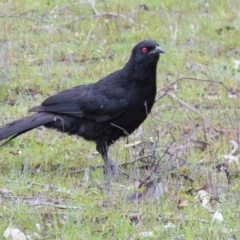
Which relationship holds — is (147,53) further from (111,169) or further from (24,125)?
(24,125)

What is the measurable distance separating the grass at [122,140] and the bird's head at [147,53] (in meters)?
0.71

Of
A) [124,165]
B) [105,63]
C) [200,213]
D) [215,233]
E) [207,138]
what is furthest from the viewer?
[105,63]

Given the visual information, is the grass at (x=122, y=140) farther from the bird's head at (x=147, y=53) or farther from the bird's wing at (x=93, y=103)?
the bird's head at (x=147, y=53)

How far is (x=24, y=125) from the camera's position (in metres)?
7.39

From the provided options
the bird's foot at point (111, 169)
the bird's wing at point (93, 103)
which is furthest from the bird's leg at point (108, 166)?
the bird's wing at point (93, 103)

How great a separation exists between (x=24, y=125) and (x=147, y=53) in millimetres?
1311

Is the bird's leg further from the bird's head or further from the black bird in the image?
the bird's head

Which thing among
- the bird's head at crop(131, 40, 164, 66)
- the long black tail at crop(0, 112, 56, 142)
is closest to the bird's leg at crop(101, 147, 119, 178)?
the long black tail at crop(0, 112, 56, 142)

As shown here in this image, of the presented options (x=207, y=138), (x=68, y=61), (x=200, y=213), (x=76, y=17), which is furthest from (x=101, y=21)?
(x=200, y=213)

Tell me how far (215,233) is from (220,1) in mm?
6587

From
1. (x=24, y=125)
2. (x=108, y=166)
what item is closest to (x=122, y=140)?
(x=108, y=166)

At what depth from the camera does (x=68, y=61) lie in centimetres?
1009

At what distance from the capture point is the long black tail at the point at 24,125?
735 cm

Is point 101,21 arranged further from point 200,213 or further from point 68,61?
point 200,213
